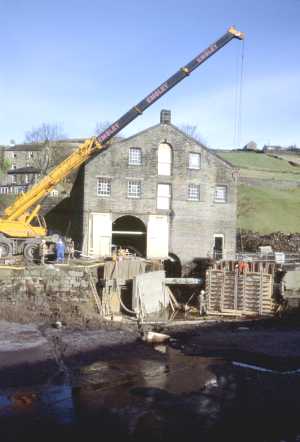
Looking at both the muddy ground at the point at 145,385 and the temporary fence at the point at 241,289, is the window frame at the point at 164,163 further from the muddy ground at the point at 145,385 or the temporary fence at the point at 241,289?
the muddy ground at the point at 145,385

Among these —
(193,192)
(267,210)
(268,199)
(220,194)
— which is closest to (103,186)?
(193,192)

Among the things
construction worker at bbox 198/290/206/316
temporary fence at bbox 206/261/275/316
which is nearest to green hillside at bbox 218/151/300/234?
temporary fence at bbox 206/261/275/316

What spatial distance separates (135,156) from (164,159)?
221cm

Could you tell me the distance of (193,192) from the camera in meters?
39.8

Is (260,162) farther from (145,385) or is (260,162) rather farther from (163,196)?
(145,385)

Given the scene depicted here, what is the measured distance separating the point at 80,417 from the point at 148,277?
683 inches

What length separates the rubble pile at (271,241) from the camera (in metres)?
48.3

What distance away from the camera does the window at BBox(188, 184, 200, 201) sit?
1563 inches

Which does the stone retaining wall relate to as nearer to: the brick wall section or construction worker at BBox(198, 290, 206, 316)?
construction worker at BBox(198, 290, 206, 316)

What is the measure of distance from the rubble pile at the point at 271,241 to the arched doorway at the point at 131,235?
10708 millimetres

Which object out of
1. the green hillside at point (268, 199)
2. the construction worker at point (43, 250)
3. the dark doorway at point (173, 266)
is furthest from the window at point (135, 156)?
the green hillside at point (268, 199)

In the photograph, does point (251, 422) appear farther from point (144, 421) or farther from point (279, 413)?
point (144, 421)

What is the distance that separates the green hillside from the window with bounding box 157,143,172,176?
58.6ft

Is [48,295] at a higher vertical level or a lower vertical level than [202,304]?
higher
